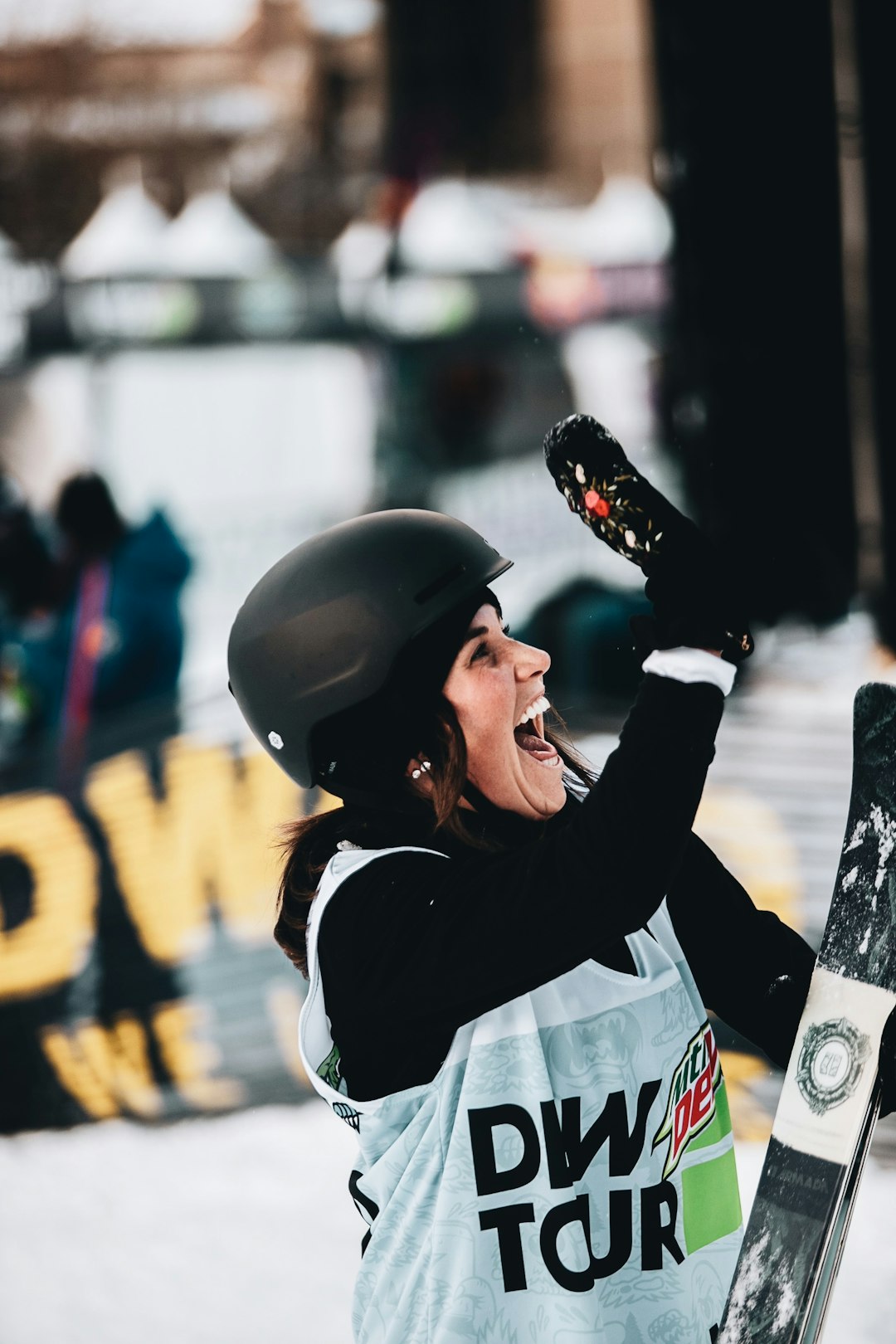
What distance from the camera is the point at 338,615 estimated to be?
1.60m

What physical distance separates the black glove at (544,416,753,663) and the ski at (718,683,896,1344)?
25 cm

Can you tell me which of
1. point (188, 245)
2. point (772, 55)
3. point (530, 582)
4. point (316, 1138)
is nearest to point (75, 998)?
point (316, 1138)

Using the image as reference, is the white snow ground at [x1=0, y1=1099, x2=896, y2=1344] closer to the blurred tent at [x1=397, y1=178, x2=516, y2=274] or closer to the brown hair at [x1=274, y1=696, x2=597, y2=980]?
the brown hair at [x1=274, y1=696, x2=597, y2=980]

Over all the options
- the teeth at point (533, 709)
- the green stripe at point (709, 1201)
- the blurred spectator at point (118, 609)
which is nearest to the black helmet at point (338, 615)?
the teeth at point (533, 709)

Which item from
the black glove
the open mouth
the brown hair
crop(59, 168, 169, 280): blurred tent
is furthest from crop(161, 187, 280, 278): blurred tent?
the black glove

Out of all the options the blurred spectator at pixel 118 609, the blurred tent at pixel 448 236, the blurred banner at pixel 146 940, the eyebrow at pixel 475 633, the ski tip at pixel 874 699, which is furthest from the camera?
the blurred tent at pixel 448 236

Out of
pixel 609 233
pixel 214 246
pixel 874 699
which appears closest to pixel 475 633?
pixel 874 699

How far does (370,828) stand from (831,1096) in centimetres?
57

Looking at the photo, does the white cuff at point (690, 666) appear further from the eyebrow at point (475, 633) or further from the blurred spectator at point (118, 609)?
the blurred spectator at point (118, 609)

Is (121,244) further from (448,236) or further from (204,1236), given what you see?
(204,1236)

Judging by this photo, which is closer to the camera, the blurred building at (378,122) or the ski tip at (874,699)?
the ski tip at (874,699)

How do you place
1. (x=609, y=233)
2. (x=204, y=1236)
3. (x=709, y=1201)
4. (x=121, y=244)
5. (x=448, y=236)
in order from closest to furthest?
(x=709, y=1201) < (x=204, y=1236) < (x=448, y=236) < (x=121, y=244) < (x=609, y=233)

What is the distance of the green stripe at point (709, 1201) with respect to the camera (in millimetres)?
1579

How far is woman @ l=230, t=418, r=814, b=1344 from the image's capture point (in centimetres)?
135
